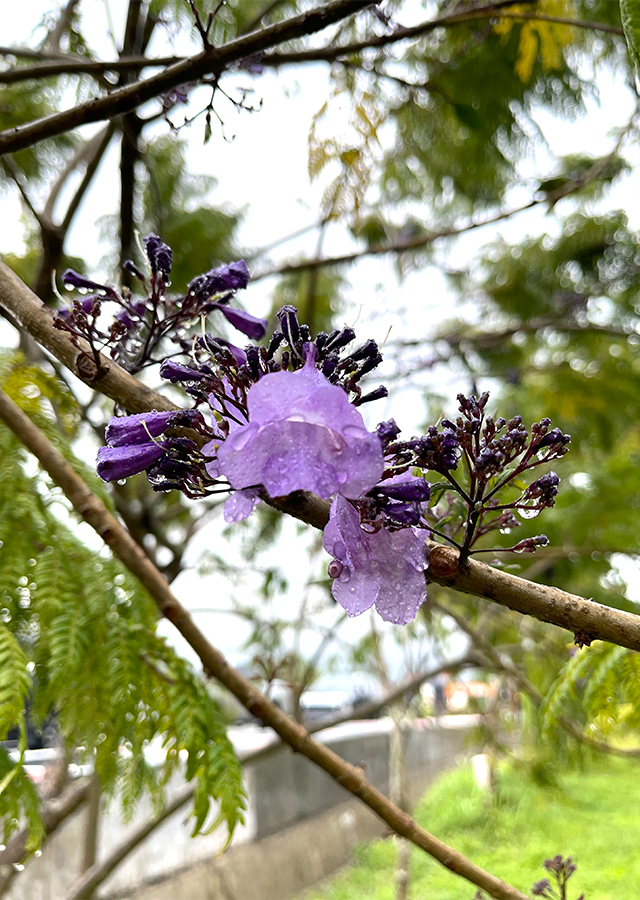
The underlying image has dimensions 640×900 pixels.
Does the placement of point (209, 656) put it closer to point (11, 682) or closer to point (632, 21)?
point (11, 682)

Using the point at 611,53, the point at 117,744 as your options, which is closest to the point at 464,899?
the point at 117,744

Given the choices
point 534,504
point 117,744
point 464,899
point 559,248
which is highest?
point 559,248

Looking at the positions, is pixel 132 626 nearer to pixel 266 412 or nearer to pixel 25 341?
pixel 266 412

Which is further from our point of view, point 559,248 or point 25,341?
point 559,248

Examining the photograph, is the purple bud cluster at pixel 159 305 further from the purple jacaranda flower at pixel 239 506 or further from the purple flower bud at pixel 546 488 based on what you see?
the purple flower bud at pixel 546 488

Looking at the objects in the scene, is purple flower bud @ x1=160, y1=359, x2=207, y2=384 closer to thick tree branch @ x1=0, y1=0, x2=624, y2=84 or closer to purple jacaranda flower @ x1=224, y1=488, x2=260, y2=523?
purple jacaranda flower @ x1=224, y1=488, x2=260, y2=523

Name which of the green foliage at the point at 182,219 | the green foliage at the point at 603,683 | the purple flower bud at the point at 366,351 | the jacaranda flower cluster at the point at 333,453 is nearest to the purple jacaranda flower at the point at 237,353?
the jacaranda flower cluster at the point at 333,453
